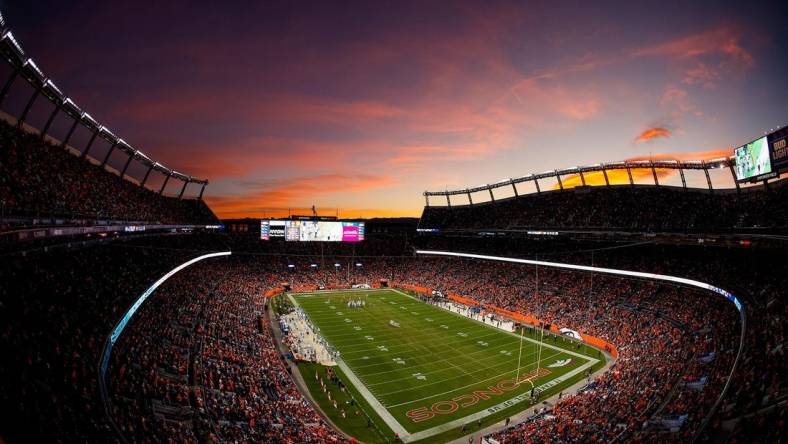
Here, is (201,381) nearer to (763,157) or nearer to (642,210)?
(763,157)

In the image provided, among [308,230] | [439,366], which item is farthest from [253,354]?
[308,230]

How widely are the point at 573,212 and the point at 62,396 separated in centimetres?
5166

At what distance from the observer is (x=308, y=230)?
66.0m

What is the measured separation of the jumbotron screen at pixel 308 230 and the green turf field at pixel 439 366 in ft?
80.2

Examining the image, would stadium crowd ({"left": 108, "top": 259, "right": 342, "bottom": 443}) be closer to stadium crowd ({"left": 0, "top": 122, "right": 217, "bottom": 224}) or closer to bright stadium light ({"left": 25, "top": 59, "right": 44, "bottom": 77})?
stadium crowd ({"left": 0, "top": 122, "right": 217, "bottom": 224})

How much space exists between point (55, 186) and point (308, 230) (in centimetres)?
4312

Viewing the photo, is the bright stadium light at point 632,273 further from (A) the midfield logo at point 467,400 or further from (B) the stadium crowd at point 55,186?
(B) the stadium crowd at point 55,186

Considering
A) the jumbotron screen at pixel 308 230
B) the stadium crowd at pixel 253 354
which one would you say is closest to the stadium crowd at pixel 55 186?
the stadium crowd at pixel 253 354

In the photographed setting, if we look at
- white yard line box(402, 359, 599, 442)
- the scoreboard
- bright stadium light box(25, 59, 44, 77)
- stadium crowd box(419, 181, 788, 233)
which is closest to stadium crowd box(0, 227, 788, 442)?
white yard line box(402, 359, 599, 442)

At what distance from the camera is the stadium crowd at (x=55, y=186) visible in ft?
60.5

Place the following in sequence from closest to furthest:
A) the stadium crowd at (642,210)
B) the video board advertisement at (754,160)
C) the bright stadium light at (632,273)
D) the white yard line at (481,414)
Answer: the white yard line at (481,414)
the video board advertisement at (754,160)
the bright stadium light at (632,273)
the stadium crowd at (642,210)

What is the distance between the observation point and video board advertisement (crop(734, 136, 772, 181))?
2433 cm

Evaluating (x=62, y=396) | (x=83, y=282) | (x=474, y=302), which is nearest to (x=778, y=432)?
(x=62, y=396)

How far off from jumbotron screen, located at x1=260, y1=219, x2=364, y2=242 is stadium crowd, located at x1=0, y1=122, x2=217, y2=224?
23.6 m
